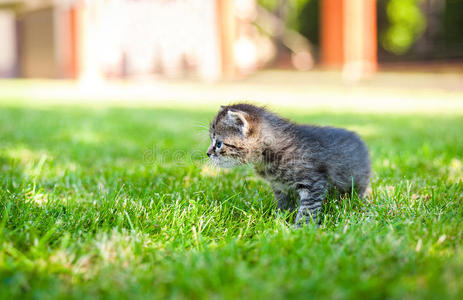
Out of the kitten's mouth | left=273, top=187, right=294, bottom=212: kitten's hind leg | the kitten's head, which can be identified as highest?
the kitten's head

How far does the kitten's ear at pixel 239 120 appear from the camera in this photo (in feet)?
9.02

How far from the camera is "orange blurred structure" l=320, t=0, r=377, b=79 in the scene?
45.3 feet

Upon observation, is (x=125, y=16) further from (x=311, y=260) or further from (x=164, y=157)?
(x=311, y=260)

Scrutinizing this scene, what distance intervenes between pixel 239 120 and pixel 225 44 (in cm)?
1509

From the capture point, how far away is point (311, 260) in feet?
5.69

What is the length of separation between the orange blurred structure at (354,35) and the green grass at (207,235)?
1078 centimetres

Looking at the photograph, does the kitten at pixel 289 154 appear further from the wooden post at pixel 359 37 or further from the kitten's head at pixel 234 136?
the wooden post at pixel 359 37

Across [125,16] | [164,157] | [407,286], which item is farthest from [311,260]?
[125,16]

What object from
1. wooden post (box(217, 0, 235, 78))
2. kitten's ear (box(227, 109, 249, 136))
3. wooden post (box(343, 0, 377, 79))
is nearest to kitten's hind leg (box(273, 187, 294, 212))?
kitten's ear (box(227, 109, 249, 136))

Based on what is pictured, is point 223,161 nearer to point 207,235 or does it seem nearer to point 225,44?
point 207,235

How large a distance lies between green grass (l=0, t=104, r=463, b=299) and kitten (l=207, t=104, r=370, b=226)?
138 millimetres

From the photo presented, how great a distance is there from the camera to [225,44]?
1733 cm

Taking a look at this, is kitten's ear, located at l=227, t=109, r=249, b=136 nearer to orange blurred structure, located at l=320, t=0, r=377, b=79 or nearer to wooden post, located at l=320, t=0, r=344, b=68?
orange blurred structure, located at l=320, t=0, r=377, b=79

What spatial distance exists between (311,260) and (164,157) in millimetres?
2164
